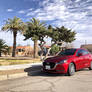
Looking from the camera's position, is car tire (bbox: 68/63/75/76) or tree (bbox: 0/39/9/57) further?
tree (bbox: 0/39/9/57)

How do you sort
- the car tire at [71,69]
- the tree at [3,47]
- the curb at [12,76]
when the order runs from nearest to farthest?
the curb at [12,76], the car tire at [71,69], the tree at [3,47]

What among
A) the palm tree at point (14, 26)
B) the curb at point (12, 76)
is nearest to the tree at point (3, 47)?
the palm tree at point (14, 26)

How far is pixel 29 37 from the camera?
21.2m

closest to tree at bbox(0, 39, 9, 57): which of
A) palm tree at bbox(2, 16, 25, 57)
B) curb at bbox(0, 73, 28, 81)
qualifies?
palm tree at bbox(2, 16, 25, 57)

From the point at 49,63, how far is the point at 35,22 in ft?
51.5

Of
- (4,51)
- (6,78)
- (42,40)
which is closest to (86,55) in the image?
(6,78)

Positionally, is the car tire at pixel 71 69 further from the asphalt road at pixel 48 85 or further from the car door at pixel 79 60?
the asphalt road at pixel 48 85

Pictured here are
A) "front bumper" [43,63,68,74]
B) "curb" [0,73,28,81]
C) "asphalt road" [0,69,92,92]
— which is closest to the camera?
"asphalt road" [0,69,92,92]

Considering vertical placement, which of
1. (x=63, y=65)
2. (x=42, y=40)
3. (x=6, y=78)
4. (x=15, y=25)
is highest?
(x=15, y=25)

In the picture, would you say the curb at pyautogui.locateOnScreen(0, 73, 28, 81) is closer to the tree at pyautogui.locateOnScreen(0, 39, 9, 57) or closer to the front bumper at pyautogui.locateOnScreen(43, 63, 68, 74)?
the front bumper at pyautogui.locateOnScreen(43, 63, 68, 74)

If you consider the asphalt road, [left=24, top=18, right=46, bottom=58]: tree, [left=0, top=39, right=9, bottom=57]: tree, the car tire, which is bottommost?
the asphalt road

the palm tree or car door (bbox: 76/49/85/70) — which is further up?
the palm tree

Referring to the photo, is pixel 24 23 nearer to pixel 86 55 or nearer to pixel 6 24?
pixel 6 24

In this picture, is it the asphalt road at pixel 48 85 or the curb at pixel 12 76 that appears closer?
the asphalt road at pixel 48 85
